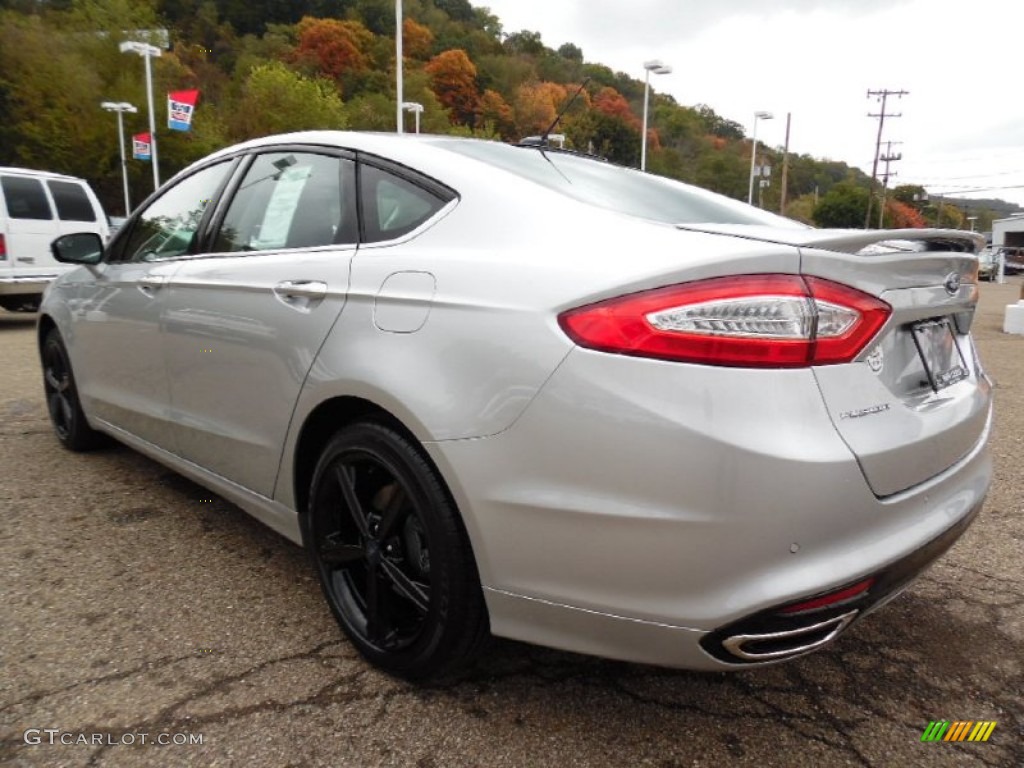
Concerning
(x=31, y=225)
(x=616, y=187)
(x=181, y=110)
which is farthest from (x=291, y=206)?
(x=181, y=110)

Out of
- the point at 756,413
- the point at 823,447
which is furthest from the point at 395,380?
the point at 823,447

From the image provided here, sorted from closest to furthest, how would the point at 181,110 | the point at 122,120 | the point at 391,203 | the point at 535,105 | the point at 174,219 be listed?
1. the point at 391,203
2. the point at 174,219
3. the point at 181,110
4. the point at 122,120
5. the point at 535,105

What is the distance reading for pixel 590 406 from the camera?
145cm

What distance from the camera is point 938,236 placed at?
1.82 m

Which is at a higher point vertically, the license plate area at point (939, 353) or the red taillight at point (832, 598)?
the license plate area at point (939, 353)

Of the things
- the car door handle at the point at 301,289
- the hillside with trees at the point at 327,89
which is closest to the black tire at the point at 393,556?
the car door handle at the point at 301,289

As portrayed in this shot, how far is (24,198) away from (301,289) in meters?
9.30

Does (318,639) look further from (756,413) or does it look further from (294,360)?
(756,413)

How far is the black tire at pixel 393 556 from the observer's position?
67.9 inches

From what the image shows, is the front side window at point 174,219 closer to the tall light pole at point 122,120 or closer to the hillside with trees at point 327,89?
the hillside with trees at point 327,89

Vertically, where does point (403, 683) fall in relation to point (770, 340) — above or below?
below

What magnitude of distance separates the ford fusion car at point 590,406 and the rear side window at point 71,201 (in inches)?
359

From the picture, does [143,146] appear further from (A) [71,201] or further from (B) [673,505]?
(B) [673,505]

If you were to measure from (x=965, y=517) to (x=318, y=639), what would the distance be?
5.82ft
